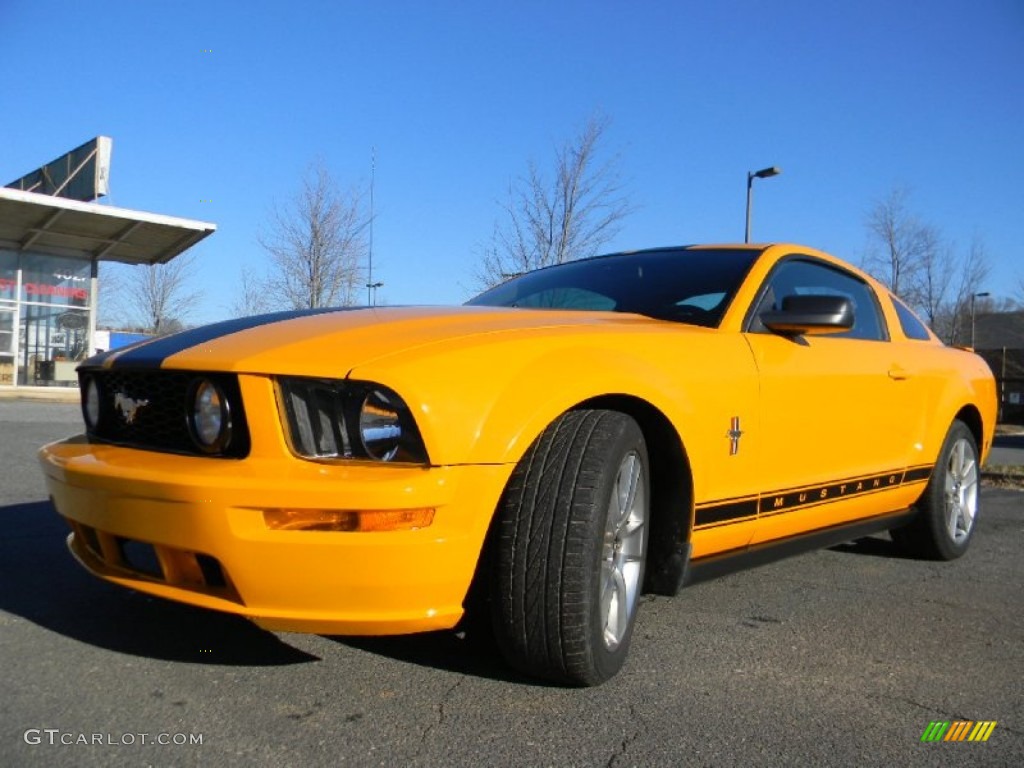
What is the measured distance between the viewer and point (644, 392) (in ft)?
8.44

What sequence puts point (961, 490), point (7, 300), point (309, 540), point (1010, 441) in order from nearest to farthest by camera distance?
point (309, 540)
point (961, 490)
point (1010, 441)
point (7, 300)

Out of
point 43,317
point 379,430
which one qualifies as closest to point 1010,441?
point 379,430

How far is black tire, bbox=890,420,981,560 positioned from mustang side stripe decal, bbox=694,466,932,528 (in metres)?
0.27

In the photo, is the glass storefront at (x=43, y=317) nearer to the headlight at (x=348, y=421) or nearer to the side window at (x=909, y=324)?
the side window at (x=909, y=324)

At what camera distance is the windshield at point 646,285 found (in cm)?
335

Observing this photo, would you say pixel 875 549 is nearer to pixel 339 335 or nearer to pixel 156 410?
pixel 339 335

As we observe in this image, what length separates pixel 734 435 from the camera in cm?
292

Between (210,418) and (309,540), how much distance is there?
461 millimetres

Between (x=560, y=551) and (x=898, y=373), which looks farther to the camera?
(x=898, y=373)

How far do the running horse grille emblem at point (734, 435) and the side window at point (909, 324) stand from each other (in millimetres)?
1920

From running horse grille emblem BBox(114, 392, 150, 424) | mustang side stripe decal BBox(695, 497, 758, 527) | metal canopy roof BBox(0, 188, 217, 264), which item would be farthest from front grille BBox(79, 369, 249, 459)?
metal canopy roof BBox(0, 188, 217, 264)

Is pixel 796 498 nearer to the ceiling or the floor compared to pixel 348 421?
nearer to the floor

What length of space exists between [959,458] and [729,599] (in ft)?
6.43

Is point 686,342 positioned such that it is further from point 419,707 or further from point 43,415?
point 43,415
